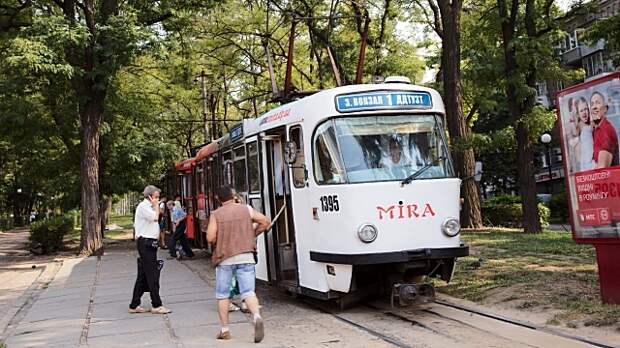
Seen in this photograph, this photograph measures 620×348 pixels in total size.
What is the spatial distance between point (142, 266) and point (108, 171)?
16540mm

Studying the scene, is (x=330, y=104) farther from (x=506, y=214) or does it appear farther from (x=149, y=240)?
(x=506, y=214)

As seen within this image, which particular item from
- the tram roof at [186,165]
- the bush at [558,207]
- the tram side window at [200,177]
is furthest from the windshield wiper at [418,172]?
the bush at [558,207]

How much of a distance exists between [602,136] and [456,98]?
13826mm

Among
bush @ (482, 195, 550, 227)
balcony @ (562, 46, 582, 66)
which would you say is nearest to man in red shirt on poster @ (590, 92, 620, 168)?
bush @ (482, 195, 550, 227)

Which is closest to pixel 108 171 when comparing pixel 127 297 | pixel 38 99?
pixel 38 99

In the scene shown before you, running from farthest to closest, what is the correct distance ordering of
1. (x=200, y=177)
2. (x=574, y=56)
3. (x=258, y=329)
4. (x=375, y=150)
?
(x=574, y=56) → (x=200, y=177) → (x=375, y=150) → (x=258, y=329)

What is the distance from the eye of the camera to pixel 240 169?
12867 millimetres

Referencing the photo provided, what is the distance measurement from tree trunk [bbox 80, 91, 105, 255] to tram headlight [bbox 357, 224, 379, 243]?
1516 cm

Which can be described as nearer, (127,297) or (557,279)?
(557,279)

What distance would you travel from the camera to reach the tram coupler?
8.84 meters

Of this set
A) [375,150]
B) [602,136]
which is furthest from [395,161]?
[602,136]

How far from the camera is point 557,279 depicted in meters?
10.4

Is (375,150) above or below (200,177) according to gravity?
below

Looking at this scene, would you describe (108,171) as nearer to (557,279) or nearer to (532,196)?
(532,196)
